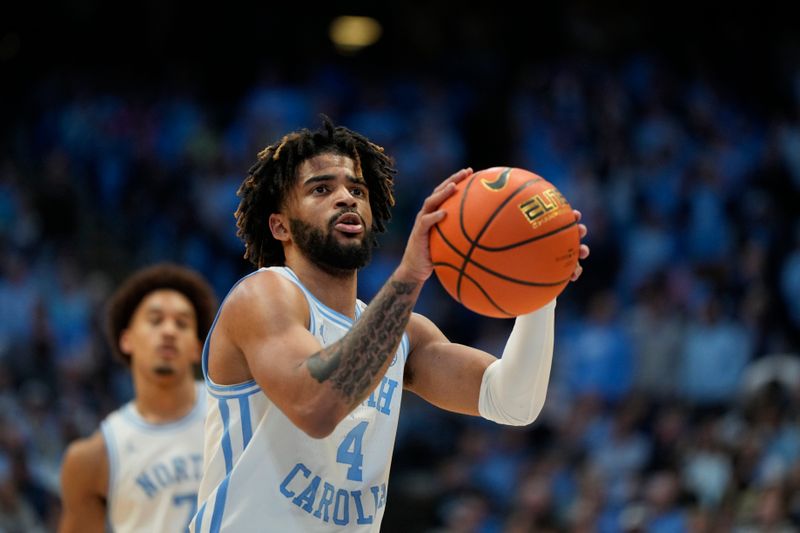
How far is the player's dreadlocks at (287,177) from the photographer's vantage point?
439cm

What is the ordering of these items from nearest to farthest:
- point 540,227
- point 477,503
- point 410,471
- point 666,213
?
point 540,227 < point 477,503 < point 410,471 < point 666,213

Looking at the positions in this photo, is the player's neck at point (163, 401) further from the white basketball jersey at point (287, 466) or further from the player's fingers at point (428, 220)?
the player's fingers at point (428, 220)

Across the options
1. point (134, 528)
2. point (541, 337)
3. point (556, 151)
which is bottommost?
point (134, 528)

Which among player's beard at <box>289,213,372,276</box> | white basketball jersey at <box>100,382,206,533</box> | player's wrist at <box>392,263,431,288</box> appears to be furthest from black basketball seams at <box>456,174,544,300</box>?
white basketball jersey at <box>100,382,206,533</box>

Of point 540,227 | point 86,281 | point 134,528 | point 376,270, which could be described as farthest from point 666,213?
point 540,227

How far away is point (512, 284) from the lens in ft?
12.2

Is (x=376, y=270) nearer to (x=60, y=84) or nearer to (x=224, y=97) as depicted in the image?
(x=224, y=97)

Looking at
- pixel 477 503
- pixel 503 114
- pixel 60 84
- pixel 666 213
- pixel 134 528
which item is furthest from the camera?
pixel 60 84

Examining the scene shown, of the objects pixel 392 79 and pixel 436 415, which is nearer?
pixel 436 415

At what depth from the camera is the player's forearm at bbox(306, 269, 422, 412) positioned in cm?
361

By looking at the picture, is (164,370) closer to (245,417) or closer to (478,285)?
(245,417)

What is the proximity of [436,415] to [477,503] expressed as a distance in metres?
1.54

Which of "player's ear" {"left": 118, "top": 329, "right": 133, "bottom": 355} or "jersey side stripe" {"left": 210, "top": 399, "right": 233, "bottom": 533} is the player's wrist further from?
"player's ear" {"left": 118, "top": 329, "right": 133, "bottom": 355}

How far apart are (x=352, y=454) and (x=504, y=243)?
3.02 feet
